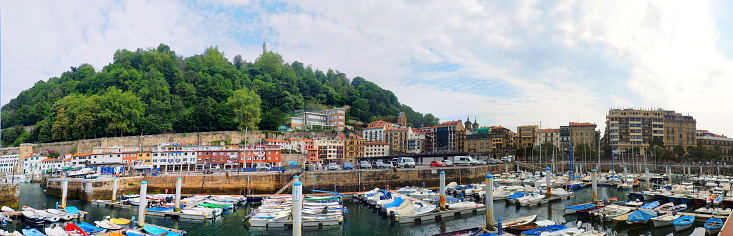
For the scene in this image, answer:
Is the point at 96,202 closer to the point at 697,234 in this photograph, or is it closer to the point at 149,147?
the point at 149,147

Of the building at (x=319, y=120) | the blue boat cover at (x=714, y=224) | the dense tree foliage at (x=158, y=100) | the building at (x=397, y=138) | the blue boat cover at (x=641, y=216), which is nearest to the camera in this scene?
the blue boat cover at (x=714, y=224)

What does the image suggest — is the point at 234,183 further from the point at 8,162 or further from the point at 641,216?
the point at 8,162

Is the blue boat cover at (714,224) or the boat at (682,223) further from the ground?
the blue boat cover at (714,224)

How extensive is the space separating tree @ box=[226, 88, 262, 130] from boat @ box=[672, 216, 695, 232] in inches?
2224

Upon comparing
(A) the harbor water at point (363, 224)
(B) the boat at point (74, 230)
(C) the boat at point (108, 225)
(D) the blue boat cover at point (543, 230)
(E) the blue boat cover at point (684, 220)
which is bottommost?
(A) the harbor water at point (363, 224)

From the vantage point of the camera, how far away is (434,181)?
39688 millimetres

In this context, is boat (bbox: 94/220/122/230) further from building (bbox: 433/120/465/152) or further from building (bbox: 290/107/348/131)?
building (bbox: 433/120/465/152)

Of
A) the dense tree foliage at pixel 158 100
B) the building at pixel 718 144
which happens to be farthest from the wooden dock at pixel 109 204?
the building at pixel 718 144

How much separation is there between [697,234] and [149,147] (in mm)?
58893

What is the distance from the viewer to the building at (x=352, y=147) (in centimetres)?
6757

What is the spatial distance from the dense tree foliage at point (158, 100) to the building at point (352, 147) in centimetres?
1376

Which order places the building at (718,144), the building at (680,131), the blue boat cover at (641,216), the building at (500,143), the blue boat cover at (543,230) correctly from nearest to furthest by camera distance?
the blue boat cover at (543,230) < the blue boat cover at (641,216) < the building at (718,144) < the building at (680,131) < the building at (500,143)

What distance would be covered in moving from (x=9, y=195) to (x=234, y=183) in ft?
46.2

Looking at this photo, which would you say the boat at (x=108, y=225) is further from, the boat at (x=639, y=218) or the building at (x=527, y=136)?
the building at (x=527, y=136)
